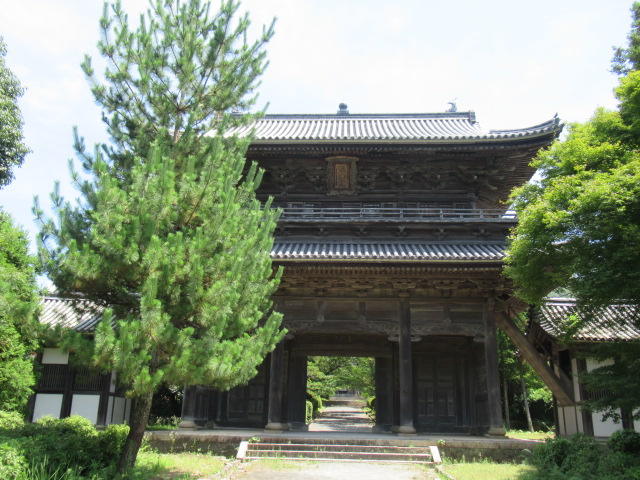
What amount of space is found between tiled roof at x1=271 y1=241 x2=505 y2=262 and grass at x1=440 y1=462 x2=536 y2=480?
4955 millimetres

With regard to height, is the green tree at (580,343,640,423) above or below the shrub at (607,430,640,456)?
above

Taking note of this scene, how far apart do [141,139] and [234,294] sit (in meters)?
3.83

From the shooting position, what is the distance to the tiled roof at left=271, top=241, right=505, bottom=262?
1321cm

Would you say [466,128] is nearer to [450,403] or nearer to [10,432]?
[450,403]

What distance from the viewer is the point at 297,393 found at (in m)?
16.8

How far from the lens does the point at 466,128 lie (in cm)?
2022

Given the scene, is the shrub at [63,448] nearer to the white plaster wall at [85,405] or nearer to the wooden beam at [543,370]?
the white plaster wall at [85,405]

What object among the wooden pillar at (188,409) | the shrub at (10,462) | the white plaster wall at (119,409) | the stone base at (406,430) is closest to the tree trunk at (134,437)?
the shrub at (10,462)

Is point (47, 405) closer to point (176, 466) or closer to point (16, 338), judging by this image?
point (16, 338)

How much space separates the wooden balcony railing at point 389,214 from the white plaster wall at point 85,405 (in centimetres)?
799

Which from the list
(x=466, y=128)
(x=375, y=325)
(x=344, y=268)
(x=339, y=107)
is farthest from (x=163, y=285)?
(x=339, y=107)

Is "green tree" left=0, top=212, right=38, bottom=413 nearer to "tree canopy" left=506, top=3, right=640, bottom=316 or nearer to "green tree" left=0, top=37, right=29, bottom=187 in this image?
"green tree" left=0, top=37, right=29, bottom=187

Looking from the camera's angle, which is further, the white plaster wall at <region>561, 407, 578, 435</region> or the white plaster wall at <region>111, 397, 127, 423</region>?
the white plaster wall at <region>111, 397, 127, 423</region>

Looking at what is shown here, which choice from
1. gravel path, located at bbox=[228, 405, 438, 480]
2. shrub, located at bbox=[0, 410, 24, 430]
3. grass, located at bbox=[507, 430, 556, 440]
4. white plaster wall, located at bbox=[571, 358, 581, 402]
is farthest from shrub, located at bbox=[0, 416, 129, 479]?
grass, located at bbox=[507, 430, 556, 440]
